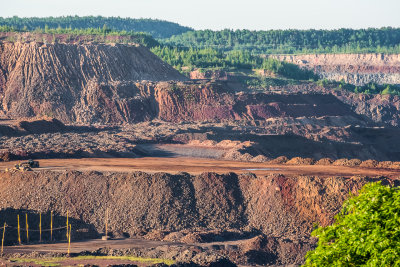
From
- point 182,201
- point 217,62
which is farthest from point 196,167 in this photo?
point 217,62

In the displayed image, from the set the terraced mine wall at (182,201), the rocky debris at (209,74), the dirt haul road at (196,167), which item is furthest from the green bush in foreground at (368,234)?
the rocky debris at (209,74)

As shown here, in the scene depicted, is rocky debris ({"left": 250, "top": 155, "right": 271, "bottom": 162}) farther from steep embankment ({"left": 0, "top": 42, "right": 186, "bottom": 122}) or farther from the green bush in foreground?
the green bush in foreground

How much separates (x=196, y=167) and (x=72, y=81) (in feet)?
157

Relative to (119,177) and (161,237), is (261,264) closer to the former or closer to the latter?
(161,237)

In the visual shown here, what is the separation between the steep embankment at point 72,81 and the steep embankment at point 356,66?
258 feet

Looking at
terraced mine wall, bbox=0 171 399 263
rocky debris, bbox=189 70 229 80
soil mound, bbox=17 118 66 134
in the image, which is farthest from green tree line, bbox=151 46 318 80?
terraced mine wall, bbox=0 171 399 263

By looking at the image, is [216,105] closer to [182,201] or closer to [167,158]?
[167,158]

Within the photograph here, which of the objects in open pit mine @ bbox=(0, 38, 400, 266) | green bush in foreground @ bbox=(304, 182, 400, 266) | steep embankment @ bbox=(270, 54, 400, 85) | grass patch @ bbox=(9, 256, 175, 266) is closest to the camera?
green bush in foreground @ bbox=(304, 182, 400, 266)

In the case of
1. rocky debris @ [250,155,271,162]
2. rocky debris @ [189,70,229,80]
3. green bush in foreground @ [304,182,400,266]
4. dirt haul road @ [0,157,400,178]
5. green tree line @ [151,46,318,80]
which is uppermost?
green bush in foreground @ [304,182,400,266]

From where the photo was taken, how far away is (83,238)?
4825cm

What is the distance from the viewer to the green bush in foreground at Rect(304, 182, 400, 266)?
50.6ft

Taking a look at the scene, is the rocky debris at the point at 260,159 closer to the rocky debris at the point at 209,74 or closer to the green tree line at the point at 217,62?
the rocky debris at the point at 209,74

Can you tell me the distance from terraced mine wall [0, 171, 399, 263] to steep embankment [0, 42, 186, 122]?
49.2 metres

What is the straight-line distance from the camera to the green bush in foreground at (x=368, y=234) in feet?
50.6
